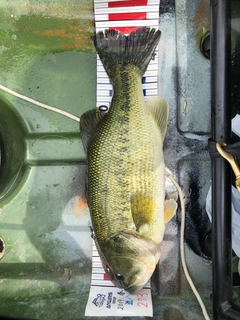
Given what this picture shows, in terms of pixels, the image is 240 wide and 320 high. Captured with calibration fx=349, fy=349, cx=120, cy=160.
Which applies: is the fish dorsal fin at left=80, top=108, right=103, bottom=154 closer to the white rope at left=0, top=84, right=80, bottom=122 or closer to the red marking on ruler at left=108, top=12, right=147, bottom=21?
the white rope at left=0, top=84, right=80, bottom=122

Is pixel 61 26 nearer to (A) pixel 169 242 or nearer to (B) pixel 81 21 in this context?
(B) pixel 81 21

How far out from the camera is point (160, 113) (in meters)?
1.62

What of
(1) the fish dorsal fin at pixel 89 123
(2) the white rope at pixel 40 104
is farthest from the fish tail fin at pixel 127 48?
(2) the white rope at pixel 40 104

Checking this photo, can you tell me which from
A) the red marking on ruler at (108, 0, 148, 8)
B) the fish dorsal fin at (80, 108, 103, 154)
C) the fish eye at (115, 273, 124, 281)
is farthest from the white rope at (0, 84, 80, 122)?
the fish eye at (115, 273, 124, 281)

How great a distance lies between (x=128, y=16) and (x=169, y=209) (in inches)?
41.1

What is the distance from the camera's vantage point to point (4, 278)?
6.30 feet

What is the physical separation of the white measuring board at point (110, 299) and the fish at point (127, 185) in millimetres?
179

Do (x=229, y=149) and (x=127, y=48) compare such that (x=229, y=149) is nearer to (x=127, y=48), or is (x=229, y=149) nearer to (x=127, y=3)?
(x=127, y=48)

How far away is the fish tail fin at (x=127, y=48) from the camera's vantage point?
1.63 metres

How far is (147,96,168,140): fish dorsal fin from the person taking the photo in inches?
63.5

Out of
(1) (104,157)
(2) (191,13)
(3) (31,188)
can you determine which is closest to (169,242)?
(1) (104,157)

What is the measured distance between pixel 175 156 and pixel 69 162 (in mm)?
593

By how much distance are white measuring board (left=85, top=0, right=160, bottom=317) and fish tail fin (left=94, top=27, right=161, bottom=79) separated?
21 cm

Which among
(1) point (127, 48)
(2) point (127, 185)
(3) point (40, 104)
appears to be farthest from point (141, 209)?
(3) point (40, 104)
